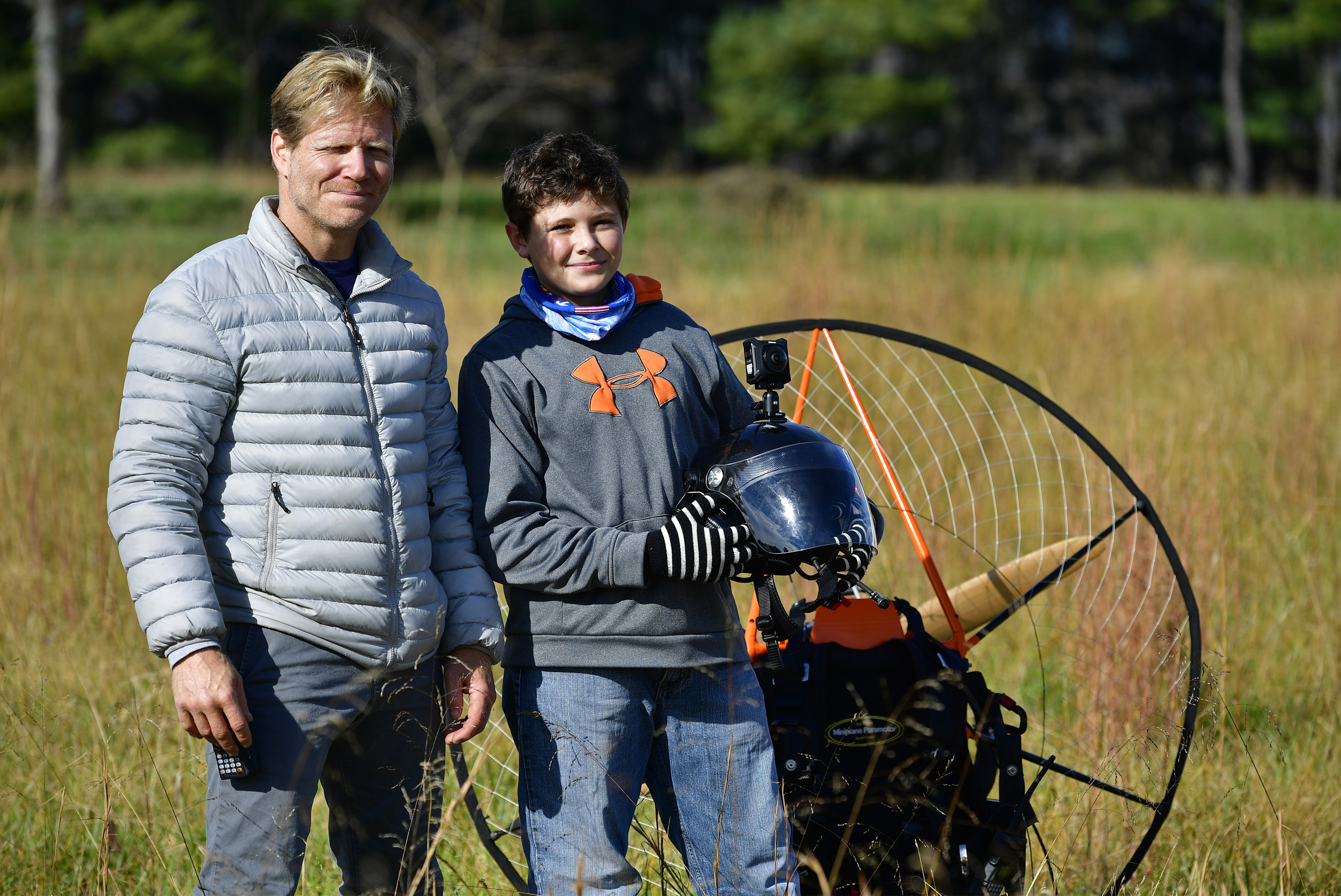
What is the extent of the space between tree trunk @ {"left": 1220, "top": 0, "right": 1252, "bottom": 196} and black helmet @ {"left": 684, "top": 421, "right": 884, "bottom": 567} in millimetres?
30839

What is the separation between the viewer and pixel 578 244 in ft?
6.74

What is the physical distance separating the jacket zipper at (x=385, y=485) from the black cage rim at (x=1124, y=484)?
79 cm

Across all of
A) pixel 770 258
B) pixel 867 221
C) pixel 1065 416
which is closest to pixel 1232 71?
pixel 867 221

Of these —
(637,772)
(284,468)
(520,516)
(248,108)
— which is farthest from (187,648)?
(248,108)

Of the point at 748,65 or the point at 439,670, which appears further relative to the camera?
the point at 748,65

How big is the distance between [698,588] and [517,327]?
61 centimetres

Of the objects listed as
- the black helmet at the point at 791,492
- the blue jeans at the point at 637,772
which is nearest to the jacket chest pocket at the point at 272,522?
the blue jeans at the point at 637,772

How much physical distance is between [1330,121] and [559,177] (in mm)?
31750

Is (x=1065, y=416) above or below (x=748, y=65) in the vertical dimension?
below

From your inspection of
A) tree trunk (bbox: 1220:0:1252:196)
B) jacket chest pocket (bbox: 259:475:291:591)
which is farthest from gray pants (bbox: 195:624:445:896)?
tree trunk (bbox: 1220:0:1252:196)

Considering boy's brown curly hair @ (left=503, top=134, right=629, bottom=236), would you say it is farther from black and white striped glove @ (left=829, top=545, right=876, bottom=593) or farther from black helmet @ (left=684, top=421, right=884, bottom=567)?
black and white striped glove @ (left=829, top=545, right=876, bottom=593)

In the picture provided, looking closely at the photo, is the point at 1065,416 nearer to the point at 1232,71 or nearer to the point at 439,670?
the point at 439,670

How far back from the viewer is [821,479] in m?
2.02

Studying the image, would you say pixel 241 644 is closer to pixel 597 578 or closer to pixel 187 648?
pixel 187 648
